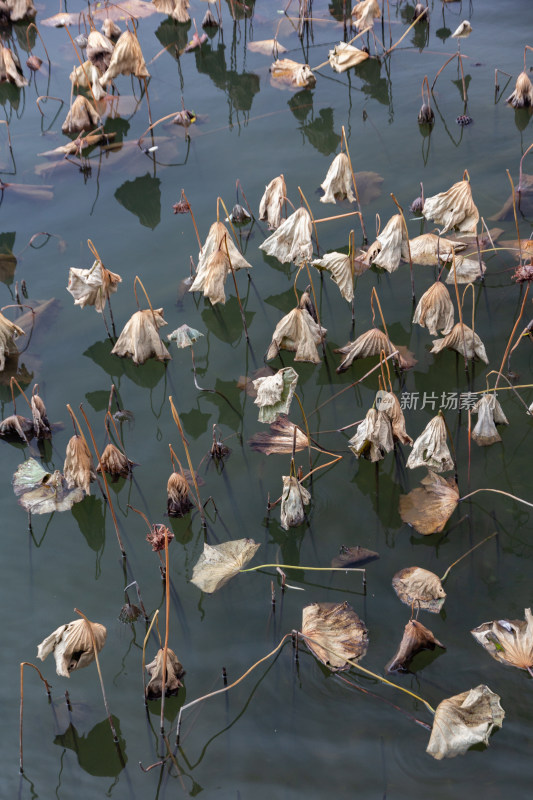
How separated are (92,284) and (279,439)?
1233 mm

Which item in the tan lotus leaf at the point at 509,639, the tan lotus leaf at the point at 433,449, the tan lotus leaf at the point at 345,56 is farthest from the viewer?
the tan lotus leaf at the point at 345,56

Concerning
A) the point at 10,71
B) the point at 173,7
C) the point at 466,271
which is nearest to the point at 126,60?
the point at 10,71

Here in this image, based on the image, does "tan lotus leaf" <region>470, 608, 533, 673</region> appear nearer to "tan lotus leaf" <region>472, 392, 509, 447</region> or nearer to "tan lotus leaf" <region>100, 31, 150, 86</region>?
"tan lotus leaf" <region>472, 392, 509, 447</region>

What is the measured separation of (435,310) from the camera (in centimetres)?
355

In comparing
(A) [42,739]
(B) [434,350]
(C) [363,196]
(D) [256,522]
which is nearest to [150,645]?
(A) [42,739]

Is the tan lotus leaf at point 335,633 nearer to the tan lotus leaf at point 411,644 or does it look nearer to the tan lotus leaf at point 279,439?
the tan lotus leaf at point 411,644

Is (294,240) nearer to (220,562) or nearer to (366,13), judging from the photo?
(220,562)

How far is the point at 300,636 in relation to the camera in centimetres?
271

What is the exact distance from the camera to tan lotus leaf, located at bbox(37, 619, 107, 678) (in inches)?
98.3

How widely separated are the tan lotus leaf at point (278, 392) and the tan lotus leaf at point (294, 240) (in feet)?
3.11

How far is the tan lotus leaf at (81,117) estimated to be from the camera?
18.1 feet

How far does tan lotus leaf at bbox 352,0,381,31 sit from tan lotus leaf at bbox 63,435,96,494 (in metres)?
4.79

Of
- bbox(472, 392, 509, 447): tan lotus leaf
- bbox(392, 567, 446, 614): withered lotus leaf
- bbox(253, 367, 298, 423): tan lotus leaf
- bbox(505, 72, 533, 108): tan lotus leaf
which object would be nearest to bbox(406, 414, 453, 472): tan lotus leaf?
bbox(472, 392, 509, 447): tan lotus leaf

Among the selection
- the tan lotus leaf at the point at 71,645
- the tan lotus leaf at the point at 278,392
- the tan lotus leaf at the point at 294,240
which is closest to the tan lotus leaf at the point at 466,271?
the tan lotus leaf at the point at 294,240
